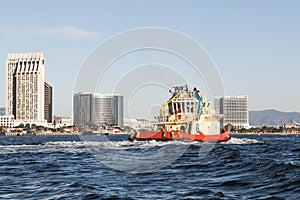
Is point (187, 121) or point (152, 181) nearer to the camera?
point (152, 181)

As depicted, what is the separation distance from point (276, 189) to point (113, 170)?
11.2 m

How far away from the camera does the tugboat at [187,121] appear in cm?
7038

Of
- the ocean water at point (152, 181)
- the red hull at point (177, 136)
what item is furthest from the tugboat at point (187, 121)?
the ocean water at point (152, 181)

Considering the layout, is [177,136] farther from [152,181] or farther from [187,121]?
[152,181]

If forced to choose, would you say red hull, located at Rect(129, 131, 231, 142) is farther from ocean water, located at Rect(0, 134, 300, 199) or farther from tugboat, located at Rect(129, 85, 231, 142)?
ocean water, located at Rect(0, 134, 300, 199)

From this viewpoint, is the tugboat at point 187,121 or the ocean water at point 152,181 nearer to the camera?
the ocean water at point 152,181

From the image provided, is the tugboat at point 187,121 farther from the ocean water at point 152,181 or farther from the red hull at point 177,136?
the ocean water at point 152,181

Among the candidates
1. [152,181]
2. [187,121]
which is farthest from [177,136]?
[152,181]

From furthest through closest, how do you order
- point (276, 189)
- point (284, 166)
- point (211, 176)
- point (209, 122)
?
point (209, 122), point (284, 166), point (211, 176), point (276, 189)

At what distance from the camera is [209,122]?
74.1 m

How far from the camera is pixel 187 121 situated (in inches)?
2965

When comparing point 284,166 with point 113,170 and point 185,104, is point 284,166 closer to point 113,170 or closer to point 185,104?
point 113,170

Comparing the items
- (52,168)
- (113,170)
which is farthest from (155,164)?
(52,168)

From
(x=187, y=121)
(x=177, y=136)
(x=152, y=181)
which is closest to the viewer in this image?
(x=152, y=181)
